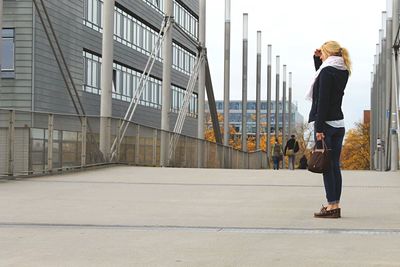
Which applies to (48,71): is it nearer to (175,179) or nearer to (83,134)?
(83,134)

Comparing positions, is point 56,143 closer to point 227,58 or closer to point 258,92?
point 227,58

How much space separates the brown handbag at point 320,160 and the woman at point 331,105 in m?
0.12

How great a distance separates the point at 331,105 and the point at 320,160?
0.64 metres

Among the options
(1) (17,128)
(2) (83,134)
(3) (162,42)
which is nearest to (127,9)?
(3) (162,42)

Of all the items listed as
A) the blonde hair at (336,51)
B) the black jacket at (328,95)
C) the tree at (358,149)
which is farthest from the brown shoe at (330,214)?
the tree at (358,149)

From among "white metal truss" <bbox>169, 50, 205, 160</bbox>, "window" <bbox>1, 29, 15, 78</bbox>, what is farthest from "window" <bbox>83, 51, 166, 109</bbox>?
"window" <bbox>1, 29, 15, 78</bbox>

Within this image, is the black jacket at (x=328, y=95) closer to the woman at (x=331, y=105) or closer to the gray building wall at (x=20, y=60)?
the woman at (x=331, y=105)

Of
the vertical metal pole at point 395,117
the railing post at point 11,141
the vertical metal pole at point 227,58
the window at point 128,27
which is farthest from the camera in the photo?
the vertical metal pole at point 227,58

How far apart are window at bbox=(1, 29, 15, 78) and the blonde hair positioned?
26.9 meters

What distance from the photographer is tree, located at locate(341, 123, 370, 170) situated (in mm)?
89938

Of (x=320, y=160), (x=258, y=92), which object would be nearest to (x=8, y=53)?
(x=320, y=160)

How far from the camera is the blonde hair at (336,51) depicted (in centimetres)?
746

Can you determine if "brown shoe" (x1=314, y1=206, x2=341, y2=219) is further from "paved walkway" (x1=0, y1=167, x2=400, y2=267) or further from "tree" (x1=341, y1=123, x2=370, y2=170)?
"tree" (x1=341, y1=123, x2=370, y2=170)

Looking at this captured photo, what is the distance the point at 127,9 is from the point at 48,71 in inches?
549
